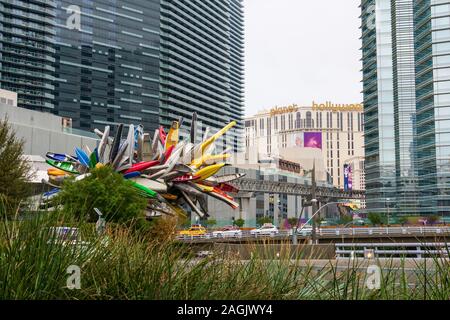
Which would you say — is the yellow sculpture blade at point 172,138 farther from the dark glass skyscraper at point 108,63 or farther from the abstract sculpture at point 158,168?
the dark glass skyscraper at point 108,63

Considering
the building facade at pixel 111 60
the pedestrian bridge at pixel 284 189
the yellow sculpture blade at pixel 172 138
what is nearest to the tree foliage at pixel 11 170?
the yellow sculpture blade at pixel 172 138

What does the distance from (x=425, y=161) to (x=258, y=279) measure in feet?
334

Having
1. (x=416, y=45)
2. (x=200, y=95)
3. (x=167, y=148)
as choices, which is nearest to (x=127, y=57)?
(x=200, y=95)

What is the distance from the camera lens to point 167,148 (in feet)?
168

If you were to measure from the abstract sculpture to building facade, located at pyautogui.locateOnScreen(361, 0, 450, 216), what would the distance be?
56.5m

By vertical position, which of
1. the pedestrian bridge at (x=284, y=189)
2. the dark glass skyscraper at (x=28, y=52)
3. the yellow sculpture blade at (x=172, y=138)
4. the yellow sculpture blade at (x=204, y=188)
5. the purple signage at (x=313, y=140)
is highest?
the dark glass skyscraper at (x=28, y=52)

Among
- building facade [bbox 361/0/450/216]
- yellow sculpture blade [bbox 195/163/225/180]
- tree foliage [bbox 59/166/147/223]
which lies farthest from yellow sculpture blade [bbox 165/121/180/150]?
building facade [bbox 361/0/450/216]

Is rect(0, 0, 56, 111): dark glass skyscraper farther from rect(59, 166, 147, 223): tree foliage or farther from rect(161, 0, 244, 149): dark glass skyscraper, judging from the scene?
rect(59, 166, 147, 223): tree foliage

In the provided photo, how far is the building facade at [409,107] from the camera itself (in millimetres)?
99438

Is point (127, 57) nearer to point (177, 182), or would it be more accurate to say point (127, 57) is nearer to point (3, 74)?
point (3, 74)

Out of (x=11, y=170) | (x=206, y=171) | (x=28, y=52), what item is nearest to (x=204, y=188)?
(x=206, y=171)

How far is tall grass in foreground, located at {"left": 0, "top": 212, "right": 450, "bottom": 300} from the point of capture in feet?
16.4

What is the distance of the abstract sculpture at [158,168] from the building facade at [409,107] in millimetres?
56527

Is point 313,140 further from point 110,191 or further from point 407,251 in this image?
point 407,251
